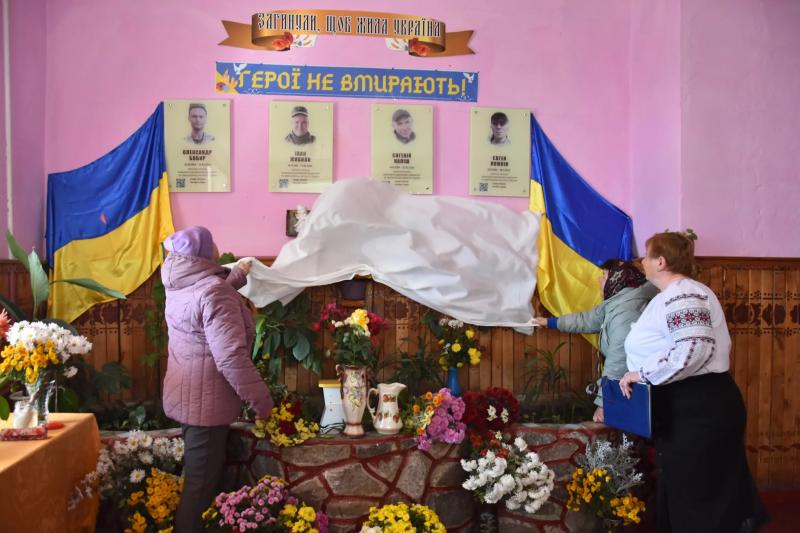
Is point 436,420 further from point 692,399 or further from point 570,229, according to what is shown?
point 570,229

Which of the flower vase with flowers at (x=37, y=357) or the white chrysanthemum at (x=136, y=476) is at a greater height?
the flower vase with flowers at (x=37, y=357)

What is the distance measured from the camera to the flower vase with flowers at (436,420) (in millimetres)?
3441

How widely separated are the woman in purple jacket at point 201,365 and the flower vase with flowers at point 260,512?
0.09 meters

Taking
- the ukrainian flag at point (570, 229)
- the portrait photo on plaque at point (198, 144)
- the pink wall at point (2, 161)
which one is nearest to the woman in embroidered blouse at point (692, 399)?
the ukrainian flag at point (570, 229)

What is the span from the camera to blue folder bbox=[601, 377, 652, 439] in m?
3.01

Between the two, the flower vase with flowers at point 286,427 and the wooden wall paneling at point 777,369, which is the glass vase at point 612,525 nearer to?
the wooden wall paneling at point 777,369

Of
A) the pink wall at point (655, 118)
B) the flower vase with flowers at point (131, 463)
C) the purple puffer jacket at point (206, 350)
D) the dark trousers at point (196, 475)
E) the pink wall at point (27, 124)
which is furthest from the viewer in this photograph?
the pink wall at point (655, 118)

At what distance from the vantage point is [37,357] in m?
2.59

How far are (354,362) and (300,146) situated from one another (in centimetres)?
167

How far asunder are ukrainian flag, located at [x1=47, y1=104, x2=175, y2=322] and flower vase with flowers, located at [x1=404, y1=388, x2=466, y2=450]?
1.95 meters

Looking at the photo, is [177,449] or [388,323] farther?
[388,323]

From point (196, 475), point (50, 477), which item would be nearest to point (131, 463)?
point (196, 475)

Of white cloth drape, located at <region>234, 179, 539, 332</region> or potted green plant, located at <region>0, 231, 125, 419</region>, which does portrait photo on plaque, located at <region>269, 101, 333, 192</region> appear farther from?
potted green plant, located at <region>0, 231, 125, 419</region>

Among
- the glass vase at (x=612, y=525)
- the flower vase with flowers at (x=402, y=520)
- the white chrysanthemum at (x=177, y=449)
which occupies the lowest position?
the glass vase at (x=612, y=525)
